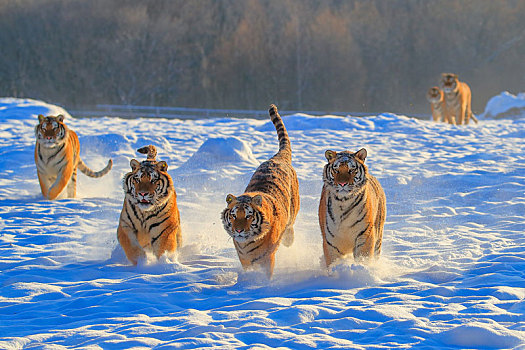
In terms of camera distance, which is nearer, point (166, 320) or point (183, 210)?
point (166, 320)

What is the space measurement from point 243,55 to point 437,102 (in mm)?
16439

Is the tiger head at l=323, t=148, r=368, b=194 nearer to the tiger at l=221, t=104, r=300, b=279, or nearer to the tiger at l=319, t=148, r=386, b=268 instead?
the tiger at l=319, t=148, r=386, b=268

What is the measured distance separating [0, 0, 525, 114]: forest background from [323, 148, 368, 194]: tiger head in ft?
87.8

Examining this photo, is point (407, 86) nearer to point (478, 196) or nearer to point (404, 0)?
point (404, 0)

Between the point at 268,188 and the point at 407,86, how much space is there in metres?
28.2

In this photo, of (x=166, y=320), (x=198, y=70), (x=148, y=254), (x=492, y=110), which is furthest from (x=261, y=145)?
(x=198, y=70)

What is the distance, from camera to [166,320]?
391 cm

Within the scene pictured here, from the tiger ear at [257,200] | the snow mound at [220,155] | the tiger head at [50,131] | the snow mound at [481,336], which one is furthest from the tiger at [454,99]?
the snow mound at [481,336]

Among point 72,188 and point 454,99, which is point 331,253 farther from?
point 454,99

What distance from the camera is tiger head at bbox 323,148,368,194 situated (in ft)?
14.2

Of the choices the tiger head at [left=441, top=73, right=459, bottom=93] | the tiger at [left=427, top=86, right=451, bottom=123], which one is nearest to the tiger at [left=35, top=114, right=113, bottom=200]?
the tiger head at [left=441, top=73, right=459, bottom=93]

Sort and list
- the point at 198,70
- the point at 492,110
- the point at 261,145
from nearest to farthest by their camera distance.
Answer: the point at 261,145, the point at 492,110, the point at 198,70

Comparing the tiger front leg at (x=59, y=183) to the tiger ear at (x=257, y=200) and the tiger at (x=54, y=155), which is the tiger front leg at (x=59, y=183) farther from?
the tiger ear at (x=257, y=200)

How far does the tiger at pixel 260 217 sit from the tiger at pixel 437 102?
11.4 metres
